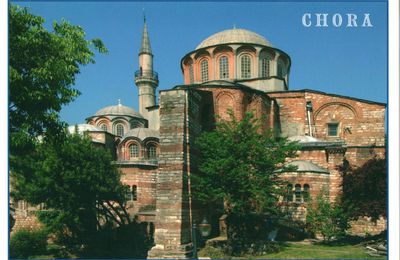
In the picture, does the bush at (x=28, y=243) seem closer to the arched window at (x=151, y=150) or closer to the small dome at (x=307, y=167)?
the arched window at (x=151, y=150)

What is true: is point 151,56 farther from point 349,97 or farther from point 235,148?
point 235,148

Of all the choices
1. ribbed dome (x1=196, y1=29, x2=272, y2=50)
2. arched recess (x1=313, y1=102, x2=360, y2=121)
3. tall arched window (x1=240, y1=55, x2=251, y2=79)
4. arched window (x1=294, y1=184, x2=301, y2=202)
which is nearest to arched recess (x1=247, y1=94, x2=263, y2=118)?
tall arched window (x1=240, y1=55, x2=251, y2=79)

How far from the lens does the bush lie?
13.0 metres

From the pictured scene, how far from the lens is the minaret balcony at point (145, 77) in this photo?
117ft

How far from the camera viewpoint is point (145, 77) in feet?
117

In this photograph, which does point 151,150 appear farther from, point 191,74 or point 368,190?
point 368,190

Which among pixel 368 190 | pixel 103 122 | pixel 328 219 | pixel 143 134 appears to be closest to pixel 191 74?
pixel 143 134

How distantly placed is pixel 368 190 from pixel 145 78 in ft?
84.2

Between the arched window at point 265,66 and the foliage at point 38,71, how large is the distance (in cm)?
1647

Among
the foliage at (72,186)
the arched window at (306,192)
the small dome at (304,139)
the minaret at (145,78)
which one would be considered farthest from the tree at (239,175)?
the minaret at (145,78)

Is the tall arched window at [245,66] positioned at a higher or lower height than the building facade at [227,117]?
higher

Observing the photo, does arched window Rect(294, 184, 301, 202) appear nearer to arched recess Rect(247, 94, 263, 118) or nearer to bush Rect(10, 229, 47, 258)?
arched recess Rect(247, 94, 263, 118)

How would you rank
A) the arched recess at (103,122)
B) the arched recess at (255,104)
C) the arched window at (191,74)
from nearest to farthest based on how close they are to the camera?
1. the arched recess at (255,104)
2. the arched window at (191,74)
3. the arched recess at (103,122)
